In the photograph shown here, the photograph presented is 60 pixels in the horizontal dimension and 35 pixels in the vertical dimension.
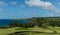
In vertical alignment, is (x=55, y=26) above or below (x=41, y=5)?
below

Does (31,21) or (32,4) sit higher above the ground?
(32,4)

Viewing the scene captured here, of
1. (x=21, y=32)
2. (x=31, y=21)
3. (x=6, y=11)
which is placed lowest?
(x=21, y=32)

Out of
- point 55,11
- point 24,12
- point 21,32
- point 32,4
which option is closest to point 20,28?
point 21,32

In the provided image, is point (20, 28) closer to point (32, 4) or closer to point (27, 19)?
point (27, 19)

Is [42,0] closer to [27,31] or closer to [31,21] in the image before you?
[31,21]

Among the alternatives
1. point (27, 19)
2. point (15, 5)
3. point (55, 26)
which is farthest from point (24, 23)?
point (55, 26)

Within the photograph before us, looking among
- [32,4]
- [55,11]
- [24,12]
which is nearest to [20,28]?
[24,12]

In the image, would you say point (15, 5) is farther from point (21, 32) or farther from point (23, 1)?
point (21, 32)
